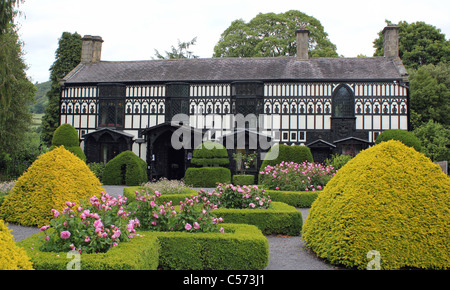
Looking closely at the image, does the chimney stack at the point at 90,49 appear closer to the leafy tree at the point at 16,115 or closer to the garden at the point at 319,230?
the leafy tree at the point at 16,115

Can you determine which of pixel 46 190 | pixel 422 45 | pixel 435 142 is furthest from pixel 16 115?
pixel 422 45

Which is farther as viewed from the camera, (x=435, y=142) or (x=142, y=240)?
(x=435, y=142)

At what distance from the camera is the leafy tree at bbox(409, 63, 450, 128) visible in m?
30.5

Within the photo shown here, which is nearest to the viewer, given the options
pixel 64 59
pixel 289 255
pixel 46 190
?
pixel 289 255

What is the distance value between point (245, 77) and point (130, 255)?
23.0 m

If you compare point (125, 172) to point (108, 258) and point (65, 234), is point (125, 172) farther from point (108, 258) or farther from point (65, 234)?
point (108, 258)

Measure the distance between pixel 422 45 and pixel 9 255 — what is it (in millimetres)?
40235

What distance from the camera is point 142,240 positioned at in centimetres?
538

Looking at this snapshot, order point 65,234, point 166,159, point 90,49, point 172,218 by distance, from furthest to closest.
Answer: point 90,49 < point 166,159 < point 172,218 < point 65,234

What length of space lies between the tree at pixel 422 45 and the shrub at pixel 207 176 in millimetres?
24058

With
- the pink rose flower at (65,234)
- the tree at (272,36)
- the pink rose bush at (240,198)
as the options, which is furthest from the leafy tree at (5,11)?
the tree at (272,36)
